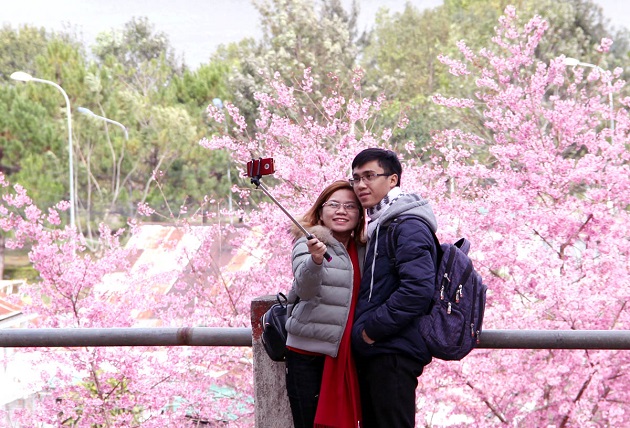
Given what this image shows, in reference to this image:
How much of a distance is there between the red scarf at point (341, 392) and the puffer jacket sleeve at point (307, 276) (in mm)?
139

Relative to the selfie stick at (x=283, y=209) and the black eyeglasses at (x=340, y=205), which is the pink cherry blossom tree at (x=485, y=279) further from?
the selfie stick at (x=283, y=209)

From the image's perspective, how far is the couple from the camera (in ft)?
7.57

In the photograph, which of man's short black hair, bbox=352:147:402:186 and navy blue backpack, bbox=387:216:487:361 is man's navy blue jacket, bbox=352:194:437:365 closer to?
navy blue backpack, bbox=387:216:487:361

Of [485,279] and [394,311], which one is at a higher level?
[394,311]

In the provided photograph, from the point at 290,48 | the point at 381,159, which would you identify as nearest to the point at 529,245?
the point at 381,159

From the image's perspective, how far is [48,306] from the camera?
7.73 metres

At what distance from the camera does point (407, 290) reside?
229cm

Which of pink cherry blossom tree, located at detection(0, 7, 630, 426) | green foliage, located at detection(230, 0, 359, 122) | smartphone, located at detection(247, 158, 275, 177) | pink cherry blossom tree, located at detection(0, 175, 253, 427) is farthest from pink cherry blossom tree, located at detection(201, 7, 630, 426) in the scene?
green foliage, located at detection(230, 0, 359, 122)

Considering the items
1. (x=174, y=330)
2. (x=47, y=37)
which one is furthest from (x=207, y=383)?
(x=47, y=37)

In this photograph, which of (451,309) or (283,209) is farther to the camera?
(451,309)

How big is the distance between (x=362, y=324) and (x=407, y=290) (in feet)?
0.60

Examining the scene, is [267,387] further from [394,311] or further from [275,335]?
[394,311]

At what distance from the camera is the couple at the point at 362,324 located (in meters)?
2.31

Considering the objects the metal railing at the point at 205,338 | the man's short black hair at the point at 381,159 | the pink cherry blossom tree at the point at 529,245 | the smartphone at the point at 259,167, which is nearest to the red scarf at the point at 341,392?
the metal railing at the point at 205,338
